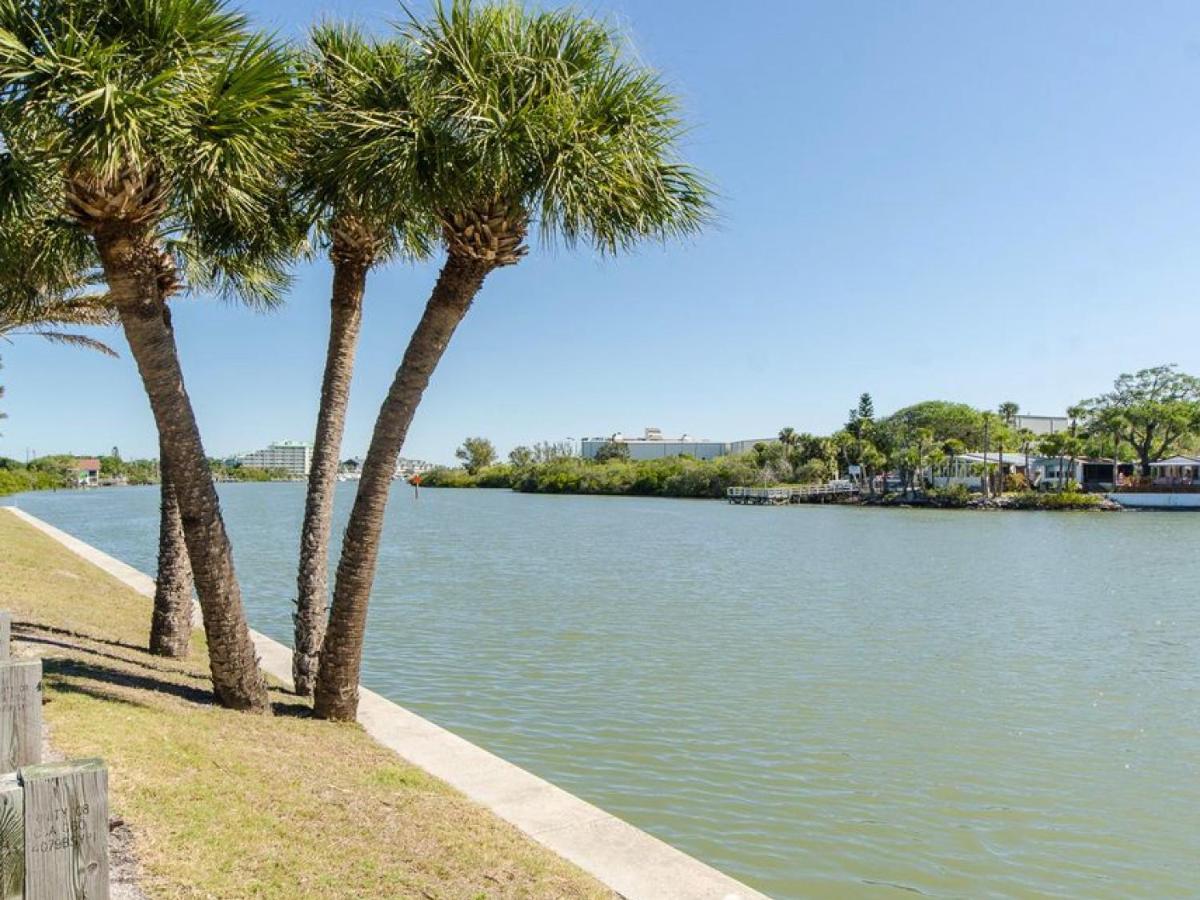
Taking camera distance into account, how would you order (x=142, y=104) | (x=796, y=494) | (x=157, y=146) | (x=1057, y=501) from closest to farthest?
(x=142, y=104) < (x=157, y=146) < (x=1057, y=501) < (x=796, y=494)

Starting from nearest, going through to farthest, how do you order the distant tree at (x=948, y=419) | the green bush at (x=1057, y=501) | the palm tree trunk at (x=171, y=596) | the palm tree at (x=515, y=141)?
1. the palm tree at (x=515, y=141)
2. the palm tree trunk at (x=171, y=596)
3. the green bush at (x=1057, y=501)
4. the distant tree at (x=948, y=419)

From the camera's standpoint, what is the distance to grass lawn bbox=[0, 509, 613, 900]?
16.5 feet

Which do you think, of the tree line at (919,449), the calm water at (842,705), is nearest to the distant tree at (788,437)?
the tree line at (919,449)

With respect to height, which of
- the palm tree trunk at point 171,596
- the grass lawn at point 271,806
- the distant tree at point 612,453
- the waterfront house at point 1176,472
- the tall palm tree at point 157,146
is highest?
the distant tree at point 612,453

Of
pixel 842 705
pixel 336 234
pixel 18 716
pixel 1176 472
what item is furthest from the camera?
pixel 1176 472

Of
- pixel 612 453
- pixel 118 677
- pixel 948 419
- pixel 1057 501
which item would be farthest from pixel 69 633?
pixel 612 453

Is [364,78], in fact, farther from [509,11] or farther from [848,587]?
[848,587]

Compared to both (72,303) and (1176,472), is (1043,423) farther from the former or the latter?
(72,303)

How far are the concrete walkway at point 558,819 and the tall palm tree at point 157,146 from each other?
5.15ft

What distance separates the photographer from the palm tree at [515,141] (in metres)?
7.64

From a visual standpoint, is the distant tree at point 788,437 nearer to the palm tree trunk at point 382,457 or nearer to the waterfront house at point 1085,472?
the waterfront house at point 1085,472

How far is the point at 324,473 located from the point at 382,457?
170 cm

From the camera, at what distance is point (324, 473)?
10320mm

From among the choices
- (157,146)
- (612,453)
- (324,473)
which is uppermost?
(612,453)
